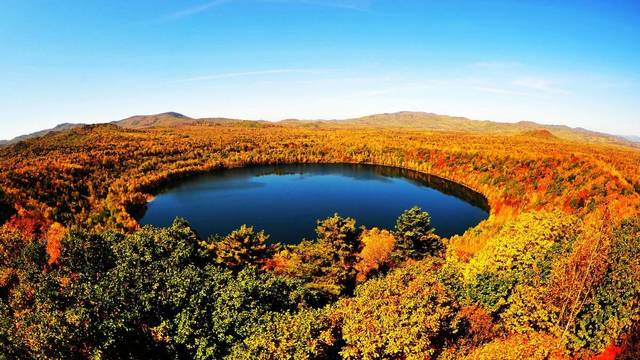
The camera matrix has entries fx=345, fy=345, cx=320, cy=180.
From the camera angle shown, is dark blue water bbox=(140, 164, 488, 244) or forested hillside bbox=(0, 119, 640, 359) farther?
dark blue water bbox=(140, 164, 488, 244)

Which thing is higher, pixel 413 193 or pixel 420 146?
pixel 420 146

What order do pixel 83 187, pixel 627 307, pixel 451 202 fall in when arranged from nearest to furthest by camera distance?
1. pixel 627 307
2. pixel 83 187
3. pixel 451 202

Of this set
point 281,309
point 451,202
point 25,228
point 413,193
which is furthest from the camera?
point 413,193

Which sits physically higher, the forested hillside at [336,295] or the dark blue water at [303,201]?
the forested hillside at [336,295]

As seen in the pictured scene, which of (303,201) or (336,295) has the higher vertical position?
(303,201)

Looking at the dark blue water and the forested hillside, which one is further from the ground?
the forested hillside

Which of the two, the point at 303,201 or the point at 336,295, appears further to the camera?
the point at 303,201


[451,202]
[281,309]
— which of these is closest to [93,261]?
[281,309]

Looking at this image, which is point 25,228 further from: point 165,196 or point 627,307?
point 627,307
